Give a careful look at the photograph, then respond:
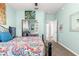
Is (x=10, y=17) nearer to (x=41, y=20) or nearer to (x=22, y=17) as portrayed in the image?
(x=22, y=17)

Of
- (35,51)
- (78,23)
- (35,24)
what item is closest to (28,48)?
(35,51)

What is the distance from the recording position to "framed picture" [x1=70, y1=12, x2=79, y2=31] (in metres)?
2.68

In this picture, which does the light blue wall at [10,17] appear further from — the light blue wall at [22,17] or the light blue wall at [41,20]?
the light blue wall at [41,20]

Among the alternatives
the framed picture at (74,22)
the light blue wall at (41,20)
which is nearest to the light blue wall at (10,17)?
the light blue wall at (41,20)

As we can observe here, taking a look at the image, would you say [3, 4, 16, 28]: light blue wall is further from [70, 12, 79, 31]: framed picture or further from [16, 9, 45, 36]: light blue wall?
[70, 12, 79, 31]: framed picture

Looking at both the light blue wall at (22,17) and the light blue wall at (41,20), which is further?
the light blue wall at (41,20)

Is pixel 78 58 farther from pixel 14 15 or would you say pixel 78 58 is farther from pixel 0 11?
pixel 14 15

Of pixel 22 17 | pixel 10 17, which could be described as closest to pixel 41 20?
pixel 22 17

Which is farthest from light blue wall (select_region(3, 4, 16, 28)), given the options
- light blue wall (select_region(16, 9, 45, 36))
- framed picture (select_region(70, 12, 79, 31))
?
framed picture (select_region(70, 12, 79, 31))

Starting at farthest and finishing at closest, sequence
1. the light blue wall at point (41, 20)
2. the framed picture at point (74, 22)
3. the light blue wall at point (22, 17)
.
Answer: the light blue wall at point (41, 20) < the light blue wall at point (22, 17) < the framed picture at point (74, 22)

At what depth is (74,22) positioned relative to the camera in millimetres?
2812

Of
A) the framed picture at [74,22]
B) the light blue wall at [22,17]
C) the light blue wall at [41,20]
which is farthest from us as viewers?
the light blue wall at [41,20]

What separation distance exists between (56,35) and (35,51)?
11.1 ft

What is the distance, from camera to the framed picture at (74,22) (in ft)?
8.81
